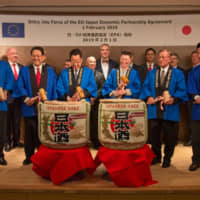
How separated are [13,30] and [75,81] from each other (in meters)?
1.83

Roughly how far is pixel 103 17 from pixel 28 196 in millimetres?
3159

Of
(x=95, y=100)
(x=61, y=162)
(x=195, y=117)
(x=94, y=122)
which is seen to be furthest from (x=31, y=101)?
(x=195, y=117)

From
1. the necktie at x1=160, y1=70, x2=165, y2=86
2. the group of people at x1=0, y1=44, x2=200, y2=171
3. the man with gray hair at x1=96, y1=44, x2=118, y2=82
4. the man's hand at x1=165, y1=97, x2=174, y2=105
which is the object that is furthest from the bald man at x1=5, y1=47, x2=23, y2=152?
the man's hand at x1=165, y1=97, x2=174, y2=105

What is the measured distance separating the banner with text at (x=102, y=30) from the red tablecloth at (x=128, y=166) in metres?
2.56

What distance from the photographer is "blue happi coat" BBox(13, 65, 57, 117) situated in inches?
118

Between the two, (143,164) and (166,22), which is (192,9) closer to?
(166,22)

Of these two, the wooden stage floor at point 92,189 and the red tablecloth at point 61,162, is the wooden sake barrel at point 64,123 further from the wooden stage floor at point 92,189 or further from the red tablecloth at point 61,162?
the wooden stage floor at point 92,189

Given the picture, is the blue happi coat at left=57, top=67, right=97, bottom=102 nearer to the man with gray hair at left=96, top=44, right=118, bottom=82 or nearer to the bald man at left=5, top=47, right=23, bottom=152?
the man with gray hair at left=96, top=44, right=118, bottom=82

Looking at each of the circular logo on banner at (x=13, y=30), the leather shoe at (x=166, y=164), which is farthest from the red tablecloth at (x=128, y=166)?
the circular logo on banner at (x=13, y=30)

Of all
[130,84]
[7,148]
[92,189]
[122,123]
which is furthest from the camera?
[7,148]

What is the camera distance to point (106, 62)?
3992mm

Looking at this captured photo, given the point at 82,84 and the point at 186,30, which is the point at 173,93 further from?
the point at 186,30

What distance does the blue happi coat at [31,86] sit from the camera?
300 centimetres

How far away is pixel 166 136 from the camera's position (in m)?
2.90
